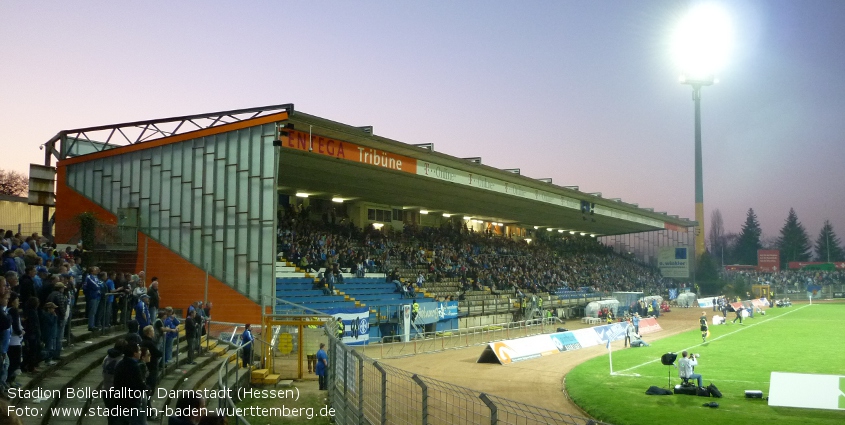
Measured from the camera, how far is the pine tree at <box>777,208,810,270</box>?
5512 inches

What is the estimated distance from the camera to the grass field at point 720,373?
1602 cm

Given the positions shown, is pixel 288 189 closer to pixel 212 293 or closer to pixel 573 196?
pixel 212 293

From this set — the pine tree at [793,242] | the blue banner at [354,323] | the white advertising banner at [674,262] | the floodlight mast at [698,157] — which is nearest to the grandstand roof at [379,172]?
the blue banner at [354,323]

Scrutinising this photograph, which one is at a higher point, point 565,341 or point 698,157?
point 698,157

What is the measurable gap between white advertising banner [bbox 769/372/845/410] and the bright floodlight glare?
65.4 metres

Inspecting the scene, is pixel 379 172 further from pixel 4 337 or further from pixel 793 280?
pixel 793 280

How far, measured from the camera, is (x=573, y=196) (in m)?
49.9

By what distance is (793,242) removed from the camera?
141125 mm

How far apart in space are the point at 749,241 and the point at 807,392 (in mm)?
150524

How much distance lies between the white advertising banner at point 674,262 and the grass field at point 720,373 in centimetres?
3639

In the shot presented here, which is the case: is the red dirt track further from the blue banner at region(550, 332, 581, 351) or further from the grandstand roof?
the grandstand roof

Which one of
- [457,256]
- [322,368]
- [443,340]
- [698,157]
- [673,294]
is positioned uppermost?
[698,157]

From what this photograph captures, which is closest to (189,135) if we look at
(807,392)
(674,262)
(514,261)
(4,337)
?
(4,337)

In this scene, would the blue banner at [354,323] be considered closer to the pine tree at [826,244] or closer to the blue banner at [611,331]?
the blue banner at [611,331]
